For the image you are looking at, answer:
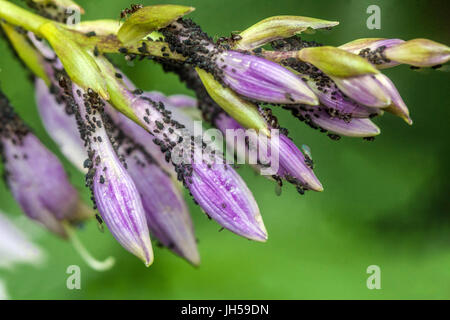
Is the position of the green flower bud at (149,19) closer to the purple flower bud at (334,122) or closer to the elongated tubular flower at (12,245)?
the purple flower bud at (334,122)

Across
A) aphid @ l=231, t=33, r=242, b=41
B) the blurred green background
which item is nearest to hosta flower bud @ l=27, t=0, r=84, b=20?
aphid @ l=231, t=33, r=242, b=41

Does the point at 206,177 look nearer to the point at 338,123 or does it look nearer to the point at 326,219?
the point at 338,123

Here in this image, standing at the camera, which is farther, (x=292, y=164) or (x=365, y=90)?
(x=292, y=164)

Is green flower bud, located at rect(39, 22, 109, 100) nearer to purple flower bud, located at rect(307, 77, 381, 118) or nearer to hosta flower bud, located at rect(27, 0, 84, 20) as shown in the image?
hosta flower bud, located at rect(27, 0, 84, 20)

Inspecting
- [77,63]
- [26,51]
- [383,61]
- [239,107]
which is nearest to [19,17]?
[26,51]

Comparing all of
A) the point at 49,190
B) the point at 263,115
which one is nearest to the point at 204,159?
the point at 263,115

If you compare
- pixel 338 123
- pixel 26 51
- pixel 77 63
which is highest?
pixel 26 51

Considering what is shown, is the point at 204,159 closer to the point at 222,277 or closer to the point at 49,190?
the point at 49,190
